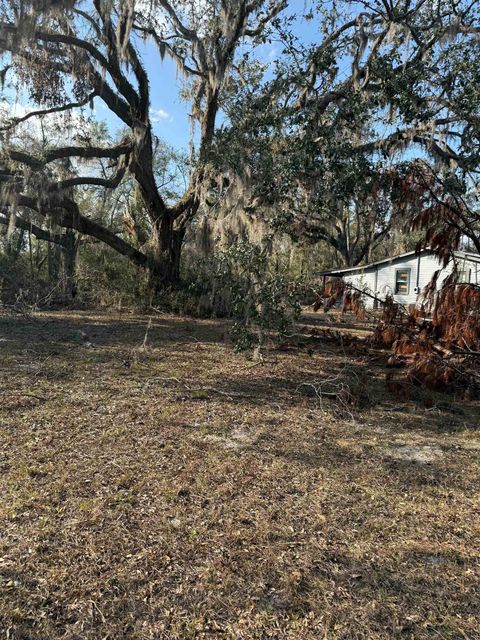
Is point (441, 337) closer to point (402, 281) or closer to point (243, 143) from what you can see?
point (243, 143)

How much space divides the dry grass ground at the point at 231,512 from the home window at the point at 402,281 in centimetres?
2030

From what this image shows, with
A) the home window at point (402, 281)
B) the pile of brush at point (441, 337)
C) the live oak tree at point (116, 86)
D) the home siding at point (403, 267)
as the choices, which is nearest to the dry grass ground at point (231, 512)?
the pile of brush at point (441, 337)

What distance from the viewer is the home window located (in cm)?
2484

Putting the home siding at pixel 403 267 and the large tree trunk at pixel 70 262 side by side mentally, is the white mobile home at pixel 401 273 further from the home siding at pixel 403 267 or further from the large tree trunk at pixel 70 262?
the large tree trunk at pixel 70 262

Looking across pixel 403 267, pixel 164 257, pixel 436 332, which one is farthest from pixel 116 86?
pixel 403 267

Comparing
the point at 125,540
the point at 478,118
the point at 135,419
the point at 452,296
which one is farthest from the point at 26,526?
the point at 478,118

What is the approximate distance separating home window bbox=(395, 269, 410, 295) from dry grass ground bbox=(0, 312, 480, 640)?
20.3m

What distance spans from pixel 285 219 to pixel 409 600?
6218 mm

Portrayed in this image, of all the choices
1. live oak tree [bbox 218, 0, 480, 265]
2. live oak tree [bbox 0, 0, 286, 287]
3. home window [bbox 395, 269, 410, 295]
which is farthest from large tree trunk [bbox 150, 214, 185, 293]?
home window [bbox 395, 269, 410, 295]

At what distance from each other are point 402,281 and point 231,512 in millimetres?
24241

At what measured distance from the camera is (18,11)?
8.60 meters

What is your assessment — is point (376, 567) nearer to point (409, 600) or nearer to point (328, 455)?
point (409, 600)

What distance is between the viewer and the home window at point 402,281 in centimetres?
2484

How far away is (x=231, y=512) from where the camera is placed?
282cm
